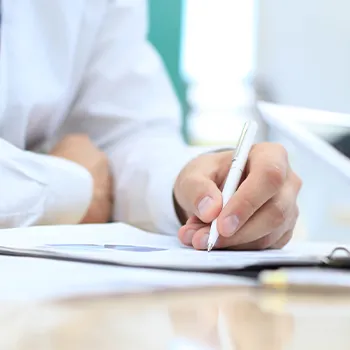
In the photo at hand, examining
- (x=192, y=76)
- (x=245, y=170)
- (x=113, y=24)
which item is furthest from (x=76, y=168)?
(x=192, y=76)

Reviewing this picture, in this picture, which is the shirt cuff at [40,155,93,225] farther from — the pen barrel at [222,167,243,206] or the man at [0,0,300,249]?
the pen barrel at [222,167,243,206]

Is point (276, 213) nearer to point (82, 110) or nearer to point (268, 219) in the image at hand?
point (268, 219)

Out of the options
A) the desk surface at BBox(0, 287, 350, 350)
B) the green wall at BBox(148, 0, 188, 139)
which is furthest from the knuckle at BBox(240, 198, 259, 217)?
the green wall at BBox(148, 0, 188, 139)

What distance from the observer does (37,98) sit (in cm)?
65

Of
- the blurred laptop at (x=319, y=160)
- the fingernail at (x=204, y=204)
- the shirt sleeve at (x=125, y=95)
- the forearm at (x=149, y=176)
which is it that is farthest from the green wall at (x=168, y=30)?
the fingernail at (x=204, y=204)

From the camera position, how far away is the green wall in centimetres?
119

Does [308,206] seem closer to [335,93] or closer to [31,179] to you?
[335,93]

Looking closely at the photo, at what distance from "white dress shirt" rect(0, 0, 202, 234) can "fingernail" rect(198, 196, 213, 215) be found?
14 centimetres

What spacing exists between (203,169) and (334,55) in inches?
33.4

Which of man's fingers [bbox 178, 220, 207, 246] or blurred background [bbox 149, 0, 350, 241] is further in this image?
blurred background [bbox 149, 0, 350, 241]

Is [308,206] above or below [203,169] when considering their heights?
below

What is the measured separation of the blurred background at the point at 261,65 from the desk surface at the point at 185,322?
2.73 ft

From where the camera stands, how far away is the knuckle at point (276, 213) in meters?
0.45

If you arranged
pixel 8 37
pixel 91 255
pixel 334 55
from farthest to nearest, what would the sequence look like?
1. pixel 334 55
2. pixel 8 37
3. pixel 91 255
